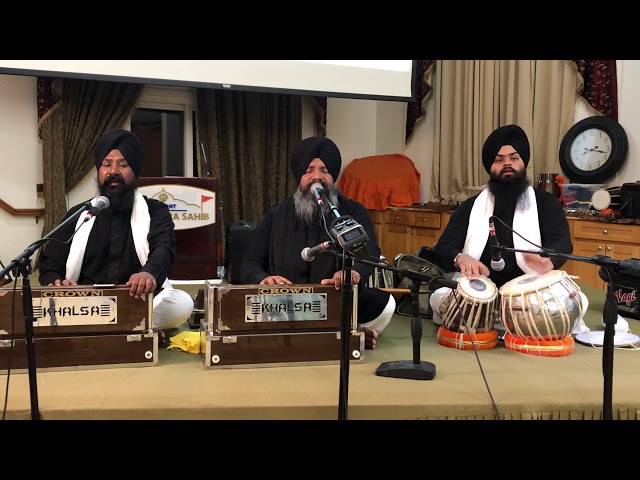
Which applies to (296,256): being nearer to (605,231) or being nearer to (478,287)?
(478,287)

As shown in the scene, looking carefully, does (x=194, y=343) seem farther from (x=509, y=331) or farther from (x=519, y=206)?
(x=519, y=206)

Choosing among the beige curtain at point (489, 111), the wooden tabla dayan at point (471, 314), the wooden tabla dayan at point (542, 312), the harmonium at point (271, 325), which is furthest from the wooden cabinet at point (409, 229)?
the harmonium at point (271, 325)

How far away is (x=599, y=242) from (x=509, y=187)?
1516 millimetres

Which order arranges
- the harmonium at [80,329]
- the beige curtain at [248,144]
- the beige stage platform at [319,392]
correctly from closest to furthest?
the beige stage platform at [319,392] < the harmonium at [80,329] < the beige curtain at [248,144]

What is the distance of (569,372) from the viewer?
2.64m

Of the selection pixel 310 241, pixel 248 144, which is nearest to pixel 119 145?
pixel 310 241

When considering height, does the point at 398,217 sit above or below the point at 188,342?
above

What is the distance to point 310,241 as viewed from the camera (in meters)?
3.09

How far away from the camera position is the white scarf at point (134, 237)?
2920mm

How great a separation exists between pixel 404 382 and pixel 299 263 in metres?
0.88

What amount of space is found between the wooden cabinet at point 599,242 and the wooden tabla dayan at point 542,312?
1450 mm

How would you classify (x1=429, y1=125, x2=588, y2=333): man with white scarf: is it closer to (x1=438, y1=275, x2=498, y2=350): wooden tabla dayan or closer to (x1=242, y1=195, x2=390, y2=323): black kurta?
(x1=438, y1=275, x2=498, y2=350): wooden tabla dayan

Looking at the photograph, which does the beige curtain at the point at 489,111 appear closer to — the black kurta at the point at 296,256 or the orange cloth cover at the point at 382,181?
A: the orange cloth cover at the point at 382,181
